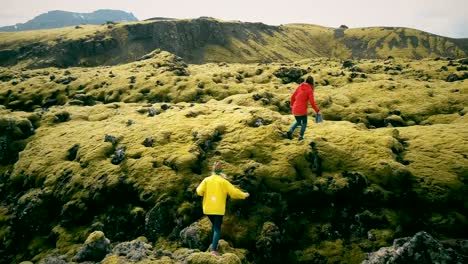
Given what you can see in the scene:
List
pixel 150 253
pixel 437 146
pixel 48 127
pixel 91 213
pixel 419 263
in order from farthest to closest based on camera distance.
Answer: pixel 48 127, pixel 437 146, pixel 91 213, pixel 150 253, pixel 419 263

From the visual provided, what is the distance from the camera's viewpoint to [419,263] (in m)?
19.7

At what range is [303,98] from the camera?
2830cm

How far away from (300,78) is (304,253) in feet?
177

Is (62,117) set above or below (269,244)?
above

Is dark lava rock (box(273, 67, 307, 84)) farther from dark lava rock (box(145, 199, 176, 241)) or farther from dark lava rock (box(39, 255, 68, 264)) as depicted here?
dark lava rock (box(39, 255, 68, 264))

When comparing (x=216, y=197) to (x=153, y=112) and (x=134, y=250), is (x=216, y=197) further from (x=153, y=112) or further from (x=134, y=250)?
(x=153, y=112)

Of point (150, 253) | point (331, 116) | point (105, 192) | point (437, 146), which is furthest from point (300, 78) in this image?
point (150, 253)

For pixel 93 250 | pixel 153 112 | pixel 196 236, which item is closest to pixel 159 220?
pixel 196 236

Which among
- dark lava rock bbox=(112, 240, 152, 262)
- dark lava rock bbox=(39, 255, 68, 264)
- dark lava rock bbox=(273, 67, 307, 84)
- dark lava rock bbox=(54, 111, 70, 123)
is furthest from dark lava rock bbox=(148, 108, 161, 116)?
dark lava rock bbox=(273, 67, 307, 84)

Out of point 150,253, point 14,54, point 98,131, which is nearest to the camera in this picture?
point 150,253

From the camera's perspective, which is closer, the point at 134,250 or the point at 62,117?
the point at 134,250

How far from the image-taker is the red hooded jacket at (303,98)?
28156mm

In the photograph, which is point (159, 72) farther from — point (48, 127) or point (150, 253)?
point (150, 253)

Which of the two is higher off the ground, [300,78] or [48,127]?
[300,78]
